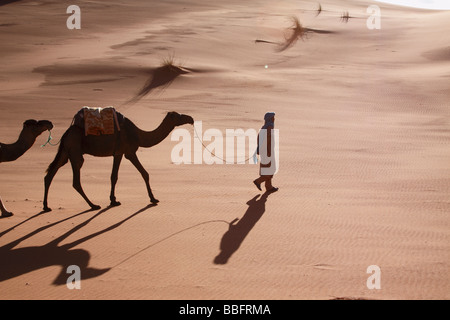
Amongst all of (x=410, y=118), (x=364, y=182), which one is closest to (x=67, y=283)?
(x=364, y=182)

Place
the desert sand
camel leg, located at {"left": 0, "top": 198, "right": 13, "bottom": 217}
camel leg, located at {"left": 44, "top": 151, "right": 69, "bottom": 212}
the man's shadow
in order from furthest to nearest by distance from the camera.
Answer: camel leg, located at {"left": 44, "top": 151, "right": 69, "bottom": 212}
camel leg, located at {"left": 0, "top": 198, "right": 13, "bottom": 217}
the man's shadow
the desert sand

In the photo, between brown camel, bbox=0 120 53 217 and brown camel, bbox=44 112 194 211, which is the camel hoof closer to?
brown camel, bbox=44 112 194 211

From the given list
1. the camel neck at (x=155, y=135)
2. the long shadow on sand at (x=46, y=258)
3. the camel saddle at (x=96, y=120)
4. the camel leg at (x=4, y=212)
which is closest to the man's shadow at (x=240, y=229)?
the long shadow on sand at (x=46, y=258)

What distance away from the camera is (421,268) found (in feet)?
23.1

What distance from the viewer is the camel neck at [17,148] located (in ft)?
28.6

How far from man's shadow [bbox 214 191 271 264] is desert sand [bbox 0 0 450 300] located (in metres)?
0.04

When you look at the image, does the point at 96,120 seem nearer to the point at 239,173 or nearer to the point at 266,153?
the point at 266,153

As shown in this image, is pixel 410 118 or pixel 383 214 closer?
pixel 383 214

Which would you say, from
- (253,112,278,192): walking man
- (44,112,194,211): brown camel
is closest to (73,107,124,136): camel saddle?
(44,112,194,211): brown camel

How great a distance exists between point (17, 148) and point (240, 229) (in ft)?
10.5

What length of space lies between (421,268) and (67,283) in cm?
376

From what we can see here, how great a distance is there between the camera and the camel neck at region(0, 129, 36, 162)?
8.72 meters
